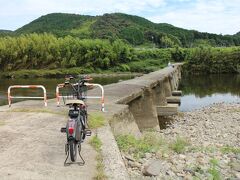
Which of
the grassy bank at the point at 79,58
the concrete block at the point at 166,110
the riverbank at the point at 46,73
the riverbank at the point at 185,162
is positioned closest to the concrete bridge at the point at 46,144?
the riverbank at the point at 185,162

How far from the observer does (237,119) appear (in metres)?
24.4

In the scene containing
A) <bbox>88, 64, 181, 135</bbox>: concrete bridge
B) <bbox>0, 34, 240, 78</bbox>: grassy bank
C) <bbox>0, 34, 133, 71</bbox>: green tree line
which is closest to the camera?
<bbox>88, 64, 181, 135</bbox>: concrete bridge

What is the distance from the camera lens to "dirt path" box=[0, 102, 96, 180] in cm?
655

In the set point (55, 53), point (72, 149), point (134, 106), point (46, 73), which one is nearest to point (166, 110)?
point (134, 106)

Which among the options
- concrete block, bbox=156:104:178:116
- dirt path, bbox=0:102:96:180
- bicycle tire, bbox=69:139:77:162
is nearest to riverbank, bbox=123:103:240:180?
dirt path, bbox=0:102:96:180

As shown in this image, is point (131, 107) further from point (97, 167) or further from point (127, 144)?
point (97, 167)

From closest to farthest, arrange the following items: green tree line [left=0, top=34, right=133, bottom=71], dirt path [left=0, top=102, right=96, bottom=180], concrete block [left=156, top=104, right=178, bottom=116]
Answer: dirt path [left=0, top=102, right=96, bottom=180] < concrete block [left=156, top=104, right=178, bottom=116] < green tree line [left=0, top=34, right=133, bottom=71]

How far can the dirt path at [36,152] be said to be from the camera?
6555 millimetres

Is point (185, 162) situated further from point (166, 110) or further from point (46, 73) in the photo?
point (46, 73)

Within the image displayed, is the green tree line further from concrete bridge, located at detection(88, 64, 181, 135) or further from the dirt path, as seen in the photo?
the dirt path

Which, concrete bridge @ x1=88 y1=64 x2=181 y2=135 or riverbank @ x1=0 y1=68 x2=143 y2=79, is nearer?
concrete bridge @ x1=88 y1=64 x2=181 y2=135

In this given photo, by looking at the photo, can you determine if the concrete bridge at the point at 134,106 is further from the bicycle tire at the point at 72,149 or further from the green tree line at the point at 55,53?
the green tree line at the point at 55,53

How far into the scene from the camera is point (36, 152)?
779 cm

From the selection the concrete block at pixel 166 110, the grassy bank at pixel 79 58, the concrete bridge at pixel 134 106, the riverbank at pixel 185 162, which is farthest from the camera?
the grassy bank at pixel 79 58
